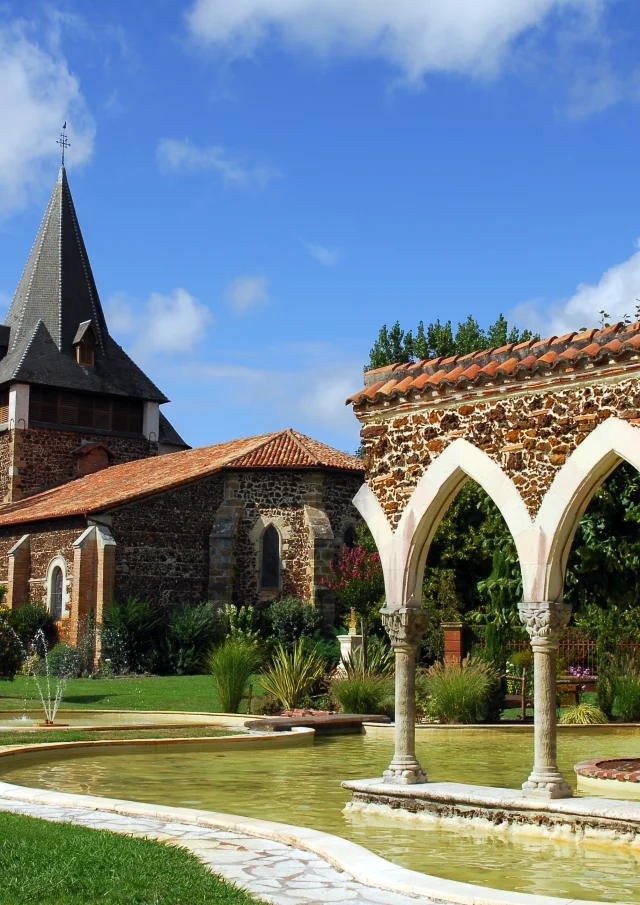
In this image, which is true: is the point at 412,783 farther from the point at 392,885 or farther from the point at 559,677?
the point at 559,677

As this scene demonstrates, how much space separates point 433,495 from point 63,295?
111 feet

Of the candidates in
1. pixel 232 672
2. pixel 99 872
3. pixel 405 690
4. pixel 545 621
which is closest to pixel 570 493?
pixel 545 621

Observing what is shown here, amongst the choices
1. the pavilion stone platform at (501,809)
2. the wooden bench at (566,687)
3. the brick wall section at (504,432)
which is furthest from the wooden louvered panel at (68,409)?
the pavilion stone platform at (501,809)

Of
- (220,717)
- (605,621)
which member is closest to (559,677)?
(605,621)

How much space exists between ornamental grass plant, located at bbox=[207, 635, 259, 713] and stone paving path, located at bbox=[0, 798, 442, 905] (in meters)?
10.5

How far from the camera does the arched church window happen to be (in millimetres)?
32062

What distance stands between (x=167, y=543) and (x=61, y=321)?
13.9 meters

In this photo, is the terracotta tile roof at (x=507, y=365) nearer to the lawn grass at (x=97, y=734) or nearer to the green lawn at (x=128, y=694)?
→ the lawn grass at (x=97, y=734)

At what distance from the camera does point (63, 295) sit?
42125mm

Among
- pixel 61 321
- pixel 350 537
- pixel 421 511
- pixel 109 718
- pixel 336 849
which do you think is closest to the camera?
pixel 336 849

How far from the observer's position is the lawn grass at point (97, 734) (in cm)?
1360

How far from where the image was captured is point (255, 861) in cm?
685

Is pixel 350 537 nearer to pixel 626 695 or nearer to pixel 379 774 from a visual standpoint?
pixel 626 695

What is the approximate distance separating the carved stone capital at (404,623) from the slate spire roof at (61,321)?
29869 mm
